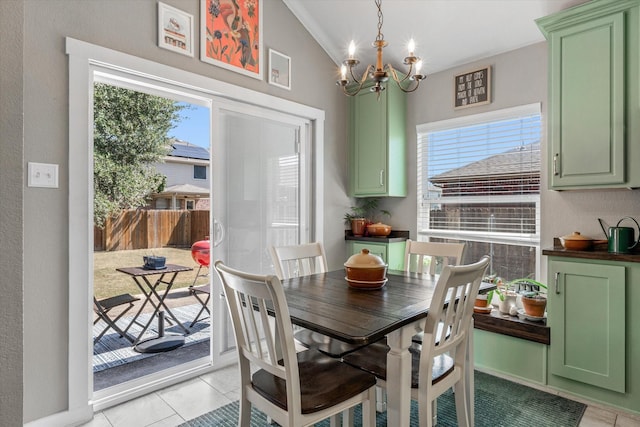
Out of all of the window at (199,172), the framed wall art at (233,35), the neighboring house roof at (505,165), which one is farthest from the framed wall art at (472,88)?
the window at (199,172)

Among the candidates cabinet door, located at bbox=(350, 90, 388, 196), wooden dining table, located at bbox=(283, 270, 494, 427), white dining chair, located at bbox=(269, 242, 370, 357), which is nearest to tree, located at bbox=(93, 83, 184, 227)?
cabinet door, located at bbox=(350, 90, 388, 196)

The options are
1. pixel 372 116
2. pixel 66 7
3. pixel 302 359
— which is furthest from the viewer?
pixel 372 116

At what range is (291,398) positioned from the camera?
1.28 metres

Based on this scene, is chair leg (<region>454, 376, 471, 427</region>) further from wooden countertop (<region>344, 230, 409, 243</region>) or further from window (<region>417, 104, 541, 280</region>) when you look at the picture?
wooden countertop (<region>344, 230, 409, 243</region>)

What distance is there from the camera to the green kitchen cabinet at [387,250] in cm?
356

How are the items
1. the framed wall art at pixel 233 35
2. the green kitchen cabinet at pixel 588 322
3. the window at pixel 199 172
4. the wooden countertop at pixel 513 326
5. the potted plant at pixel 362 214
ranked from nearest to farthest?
1. the green kitchen cabinet at pixel 588 322
2. the wooden countertop at pixel 513 326
3. the framed wall art at pixel 233 35
4. the potted plant at pixel 362 214
5. the window at pixel 199 172

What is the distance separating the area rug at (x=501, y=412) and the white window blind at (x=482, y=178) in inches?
46.6

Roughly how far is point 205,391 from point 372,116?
281 cm

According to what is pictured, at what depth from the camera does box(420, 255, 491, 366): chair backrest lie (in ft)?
4.43

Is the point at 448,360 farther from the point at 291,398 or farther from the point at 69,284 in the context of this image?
the point at 69,284

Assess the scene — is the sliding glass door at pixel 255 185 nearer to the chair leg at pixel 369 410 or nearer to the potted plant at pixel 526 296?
the chair leg at pixel 369 410

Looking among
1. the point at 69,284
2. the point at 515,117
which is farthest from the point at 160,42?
the point at 515,117

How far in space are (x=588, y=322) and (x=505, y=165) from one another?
140 cm

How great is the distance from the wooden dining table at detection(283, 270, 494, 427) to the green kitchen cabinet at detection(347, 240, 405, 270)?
161cm
